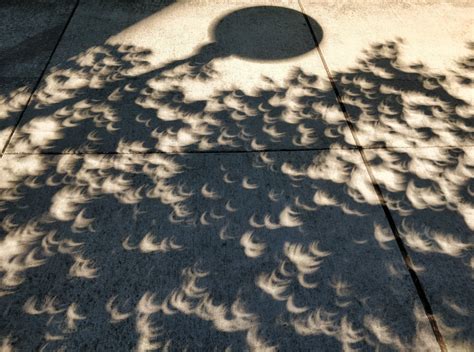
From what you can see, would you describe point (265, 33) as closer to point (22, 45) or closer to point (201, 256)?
point (22, 45)

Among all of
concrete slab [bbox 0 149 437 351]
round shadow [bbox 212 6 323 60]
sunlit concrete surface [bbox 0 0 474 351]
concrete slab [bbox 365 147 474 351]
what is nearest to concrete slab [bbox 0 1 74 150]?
sunlit concrete surface [bbox 0 0 474 351]

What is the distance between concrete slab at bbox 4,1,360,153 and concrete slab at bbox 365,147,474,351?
57cm

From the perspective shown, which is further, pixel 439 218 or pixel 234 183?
pixel 234 183

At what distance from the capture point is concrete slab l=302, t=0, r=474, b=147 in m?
3.94

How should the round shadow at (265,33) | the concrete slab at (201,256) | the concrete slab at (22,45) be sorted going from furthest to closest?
1. the round shadow at (265,33)
2. the concrete slab at (22,45)
3. the concrete slab at (201,256)

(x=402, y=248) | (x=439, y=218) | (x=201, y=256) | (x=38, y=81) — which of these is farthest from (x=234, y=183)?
(x=38, y=81)

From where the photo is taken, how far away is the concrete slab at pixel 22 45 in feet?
13.3

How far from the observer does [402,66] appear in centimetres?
474

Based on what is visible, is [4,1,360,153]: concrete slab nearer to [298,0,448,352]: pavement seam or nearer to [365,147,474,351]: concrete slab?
[298,0,448,352]: pavement seam

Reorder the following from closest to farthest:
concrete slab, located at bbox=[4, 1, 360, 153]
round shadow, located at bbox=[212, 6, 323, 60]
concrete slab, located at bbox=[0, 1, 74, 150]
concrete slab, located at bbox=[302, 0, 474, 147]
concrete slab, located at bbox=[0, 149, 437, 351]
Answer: concrete slab, located at bbox=[0, 149, 437, 351] < concrete slab, located at bbox=[4, 1, 360, 153] < concrete slab, located at bbox=[302, 0, 474, 147] < concrete slab, located at bbox=[0, 1, 74, 150] < round shadow, located at bbox=[212, 6, 323, 60]

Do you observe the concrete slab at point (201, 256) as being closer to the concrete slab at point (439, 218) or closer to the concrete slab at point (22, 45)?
the concrete slab at point (439, 218)

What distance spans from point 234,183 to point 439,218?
1672 mm

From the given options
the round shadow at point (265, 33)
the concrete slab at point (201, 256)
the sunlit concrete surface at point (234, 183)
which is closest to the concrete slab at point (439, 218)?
the sunlit concrete surface at point (234, 183)

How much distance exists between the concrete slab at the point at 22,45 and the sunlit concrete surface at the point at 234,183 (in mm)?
26
